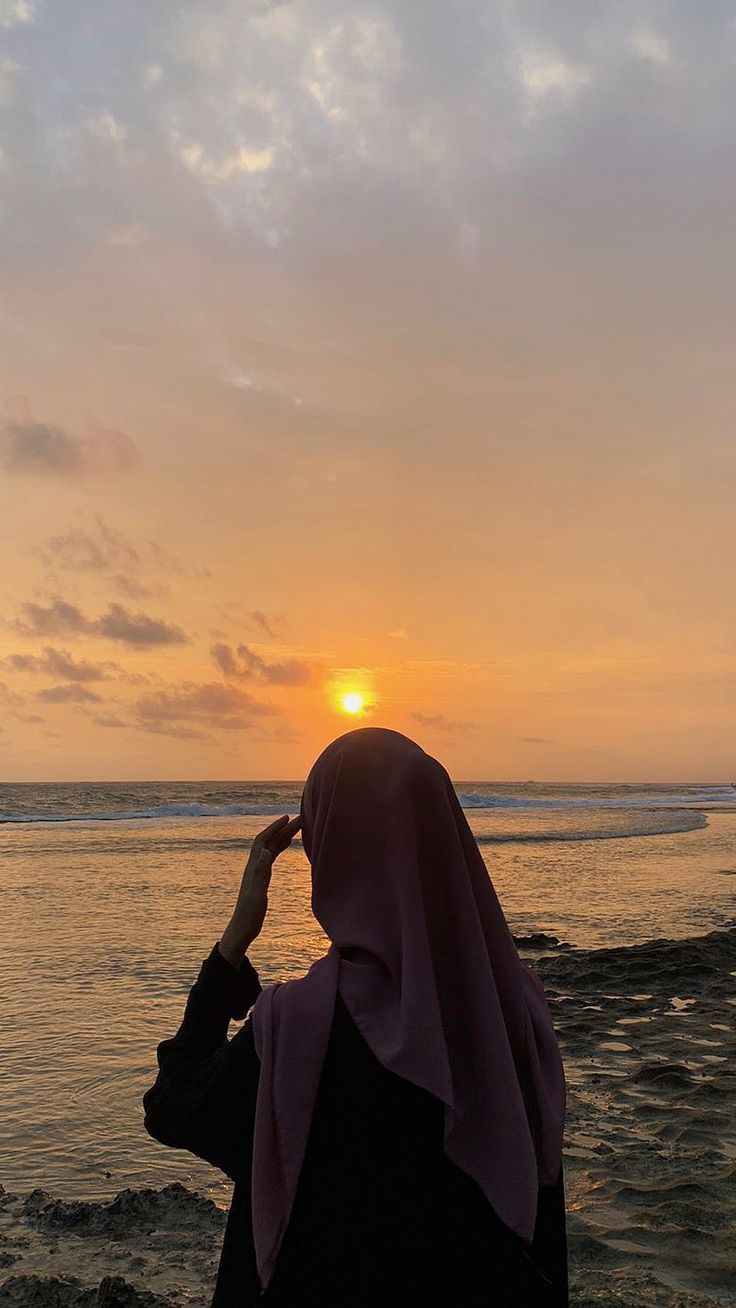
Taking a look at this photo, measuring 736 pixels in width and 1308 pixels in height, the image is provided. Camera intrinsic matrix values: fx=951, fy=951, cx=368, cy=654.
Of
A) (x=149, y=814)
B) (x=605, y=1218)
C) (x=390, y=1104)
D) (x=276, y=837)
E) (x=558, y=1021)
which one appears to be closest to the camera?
(x=390, y=1104)

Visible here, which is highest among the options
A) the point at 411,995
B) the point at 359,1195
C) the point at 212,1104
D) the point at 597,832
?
the point at 411,995

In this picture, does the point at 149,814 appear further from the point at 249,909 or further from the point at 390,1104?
the point at 390,1104

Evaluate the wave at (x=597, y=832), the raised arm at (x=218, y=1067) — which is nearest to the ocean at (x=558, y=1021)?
the raised arm at (x=218, y=1067)

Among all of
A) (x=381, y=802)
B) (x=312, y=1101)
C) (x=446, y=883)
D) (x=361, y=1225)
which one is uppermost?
(x=381, y=802)

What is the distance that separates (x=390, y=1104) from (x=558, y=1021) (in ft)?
21.2

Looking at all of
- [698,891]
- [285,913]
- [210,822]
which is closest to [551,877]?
[698,891]

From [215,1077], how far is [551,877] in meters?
16.9

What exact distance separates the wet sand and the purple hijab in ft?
7.05

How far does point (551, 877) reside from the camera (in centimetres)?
1803

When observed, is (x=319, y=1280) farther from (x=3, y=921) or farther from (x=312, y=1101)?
(x=3, y=921)

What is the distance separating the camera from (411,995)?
182 cm

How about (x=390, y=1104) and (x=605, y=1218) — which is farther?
(x=605, y=1218)

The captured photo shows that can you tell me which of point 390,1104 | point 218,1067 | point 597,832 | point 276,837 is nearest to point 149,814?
point 597,832

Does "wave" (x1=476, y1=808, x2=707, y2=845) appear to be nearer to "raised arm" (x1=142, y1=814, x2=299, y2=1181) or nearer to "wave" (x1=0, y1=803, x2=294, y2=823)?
"wave" (x1=0, y1=803, x2=294, y2=823)
